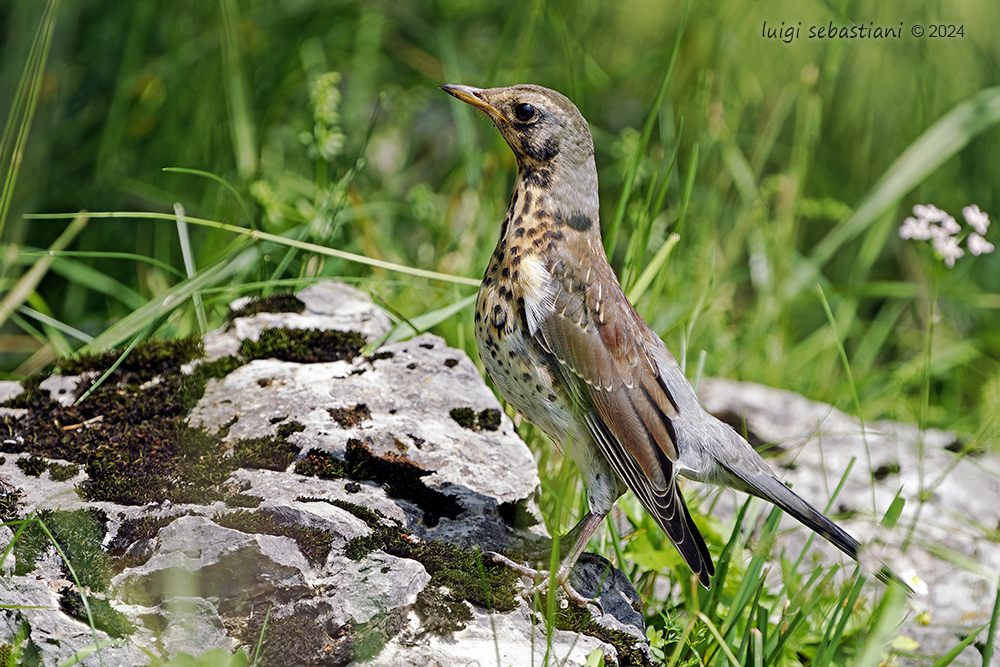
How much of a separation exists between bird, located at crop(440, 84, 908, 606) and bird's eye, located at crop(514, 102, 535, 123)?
69mm

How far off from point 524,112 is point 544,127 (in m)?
0.11

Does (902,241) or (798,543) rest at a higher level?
(902,241)

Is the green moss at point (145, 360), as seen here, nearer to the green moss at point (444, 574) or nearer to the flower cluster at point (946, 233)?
the green moss at point (444, 574)

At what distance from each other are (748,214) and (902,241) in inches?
80.5

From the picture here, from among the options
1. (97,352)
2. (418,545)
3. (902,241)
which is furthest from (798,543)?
(902,241)

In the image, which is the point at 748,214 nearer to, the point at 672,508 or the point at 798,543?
the point at 798,543

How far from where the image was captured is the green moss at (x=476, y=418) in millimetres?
3689

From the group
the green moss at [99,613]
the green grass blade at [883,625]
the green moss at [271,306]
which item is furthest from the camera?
the green moss at [271,306]

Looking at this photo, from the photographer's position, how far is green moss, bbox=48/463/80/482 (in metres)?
2.99

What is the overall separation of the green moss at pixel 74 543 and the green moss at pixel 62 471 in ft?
0.90

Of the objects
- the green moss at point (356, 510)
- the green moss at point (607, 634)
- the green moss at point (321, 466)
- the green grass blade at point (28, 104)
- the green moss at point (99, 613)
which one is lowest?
the green moss at point (99, 613)

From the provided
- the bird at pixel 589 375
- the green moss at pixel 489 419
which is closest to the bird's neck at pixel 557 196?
the bird at pixel 589 375

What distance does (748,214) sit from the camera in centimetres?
616

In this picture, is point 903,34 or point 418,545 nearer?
point 418,545
